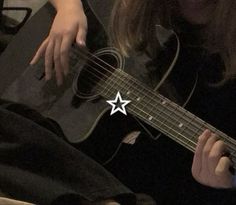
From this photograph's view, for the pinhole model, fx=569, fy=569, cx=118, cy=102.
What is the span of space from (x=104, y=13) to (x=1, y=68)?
26 centimetres

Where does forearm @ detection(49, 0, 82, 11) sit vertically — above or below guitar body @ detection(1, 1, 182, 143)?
above

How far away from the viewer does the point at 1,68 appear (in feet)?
4.13

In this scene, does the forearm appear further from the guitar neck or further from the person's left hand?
the person's left hand

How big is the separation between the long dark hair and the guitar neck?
0.07 meters

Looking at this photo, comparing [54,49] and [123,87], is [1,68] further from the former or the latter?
[123,87]

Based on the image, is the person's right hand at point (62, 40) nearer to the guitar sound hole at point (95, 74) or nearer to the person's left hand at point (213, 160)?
the guitar sound hole at point (95, 74)

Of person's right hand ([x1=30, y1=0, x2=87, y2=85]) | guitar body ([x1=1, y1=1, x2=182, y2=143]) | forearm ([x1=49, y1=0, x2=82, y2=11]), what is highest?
forearm ([x1=49, y1=0, x2=82, y2=11])

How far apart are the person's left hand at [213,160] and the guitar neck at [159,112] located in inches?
1.5

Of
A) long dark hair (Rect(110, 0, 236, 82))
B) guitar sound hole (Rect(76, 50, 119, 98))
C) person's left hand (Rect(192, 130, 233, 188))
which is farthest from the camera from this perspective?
guitar sound hole (Rect(76, 50, 119, 98))

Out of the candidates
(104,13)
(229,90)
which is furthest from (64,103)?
(229,90)

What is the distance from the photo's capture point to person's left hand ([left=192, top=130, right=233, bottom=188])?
2.99 feet

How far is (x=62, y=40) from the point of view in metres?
1.14

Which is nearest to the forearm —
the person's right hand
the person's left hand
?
the person's right hand

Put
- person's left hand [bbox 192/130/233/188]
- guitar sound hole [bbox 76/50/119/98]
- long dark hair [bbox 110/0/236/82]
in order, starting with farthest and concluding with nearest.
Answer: guitar sound hole [bbox 76/50/119/98] < long dark hair [bbox 110/0/236/82] < person's left hand [bbox 192/130/233/188]
